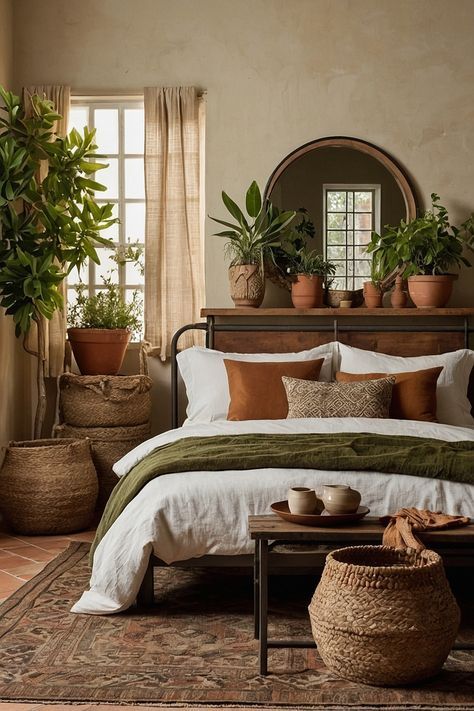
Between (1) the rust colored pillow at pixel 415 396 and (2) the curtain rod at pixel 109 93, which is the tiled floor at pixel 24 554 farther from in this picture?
(2) the curtain rod at pixel 109 93

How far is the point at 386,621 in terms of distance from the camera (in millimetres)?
2717

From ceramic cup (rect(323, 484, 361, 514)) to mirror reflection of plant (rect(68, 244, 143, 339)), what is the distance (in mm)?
2876

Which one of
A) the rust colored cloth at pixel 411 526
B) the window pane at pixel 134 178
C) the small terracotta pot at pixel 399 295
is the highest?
the window pane at pixel 134 178

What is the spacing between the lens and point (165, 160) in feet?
19.4

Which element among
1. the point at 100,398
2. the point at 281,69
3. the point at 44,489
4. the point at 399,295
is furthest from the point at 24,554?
the point at 281,69

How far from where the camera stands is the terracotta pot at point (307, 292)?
18.3 feet

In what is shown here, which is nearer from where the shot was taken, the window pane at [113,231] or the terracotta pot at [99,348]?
the terracotta pot at [99,348]

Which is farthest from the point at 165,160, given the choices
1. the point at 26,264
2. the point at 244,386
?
the point at 244,386

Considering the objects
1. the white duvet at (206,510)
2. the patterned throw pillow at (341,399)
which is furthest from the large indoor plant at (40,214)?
the white duvet at (206,510)

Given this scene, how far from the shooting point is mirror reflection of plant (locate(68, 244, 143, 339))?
18.6ft

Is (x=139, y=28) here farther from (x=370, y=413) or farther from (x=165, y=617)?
(x=165, y=617)

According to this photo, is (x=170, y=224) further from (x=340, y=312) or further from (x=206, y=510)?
(x=206, y=510)

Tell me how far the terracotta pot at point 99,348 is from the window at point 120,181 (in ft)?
1.62

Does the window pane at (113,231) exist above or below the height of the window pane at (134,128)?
below
